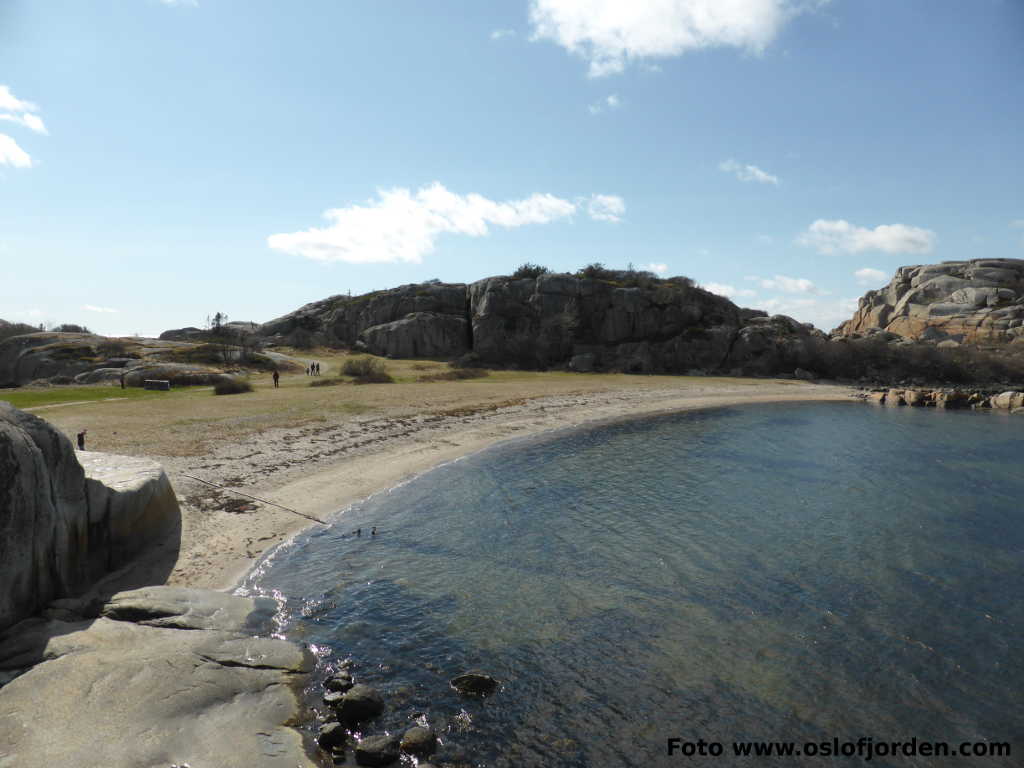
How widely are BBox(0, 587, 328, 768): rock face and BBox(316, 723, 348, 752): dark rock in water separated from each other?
201 millimetres

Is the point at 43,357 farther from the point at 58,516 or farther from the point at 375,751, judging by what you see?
the point at 375,751

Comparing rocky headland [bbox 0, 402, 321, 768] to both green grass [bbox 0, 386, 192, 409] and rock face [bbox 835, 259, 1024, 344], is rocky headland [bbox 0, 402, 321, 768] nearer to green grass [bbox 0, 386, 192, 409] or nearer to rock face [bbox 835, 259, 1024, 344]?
green grass [bbox 0, 386, 192, 409]

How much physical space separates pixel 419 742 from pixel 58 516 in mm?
7947

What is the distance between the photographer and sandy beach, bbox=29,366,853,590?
1541 centimetres

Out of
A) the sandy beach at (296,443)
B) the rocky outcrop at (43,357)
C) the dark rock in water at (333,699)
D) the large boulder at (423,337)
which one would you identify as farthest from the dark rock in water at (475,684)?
the large boulder at (423,337)

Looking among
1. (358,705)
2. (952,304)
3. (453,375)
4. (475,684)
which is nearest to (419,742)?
(358,705)

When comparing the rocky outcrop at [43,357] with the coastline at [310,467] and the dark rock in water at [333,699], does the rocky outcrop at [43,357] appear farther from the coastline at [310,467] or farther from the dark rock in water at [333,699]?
the dark rock in water at [333,699]

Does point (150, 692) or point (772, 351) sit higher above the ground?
point (772, 351)

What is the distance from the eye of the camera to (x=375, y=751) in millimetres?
Answer: 7629

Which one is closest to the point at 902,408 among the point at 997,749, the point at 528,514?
the point at 528,514

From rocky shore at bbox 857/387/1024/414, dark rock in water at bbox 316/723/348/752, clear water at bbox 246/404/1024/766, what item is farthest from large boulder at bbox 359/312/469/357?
dark rock in water at bbox 316/723/348/752

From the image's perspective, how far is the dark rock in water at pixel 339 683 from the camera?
907 cm

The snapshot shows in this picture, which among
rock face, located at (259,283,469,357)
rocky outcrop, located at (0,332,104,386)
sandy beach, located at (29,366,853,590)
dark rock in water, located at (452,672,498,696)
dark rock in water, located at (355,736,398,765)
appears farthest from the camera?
rock face, located at (259,283,469,357)

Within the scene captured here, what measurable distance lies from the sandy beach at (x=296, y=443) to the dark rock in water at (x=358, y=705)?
5.62m
